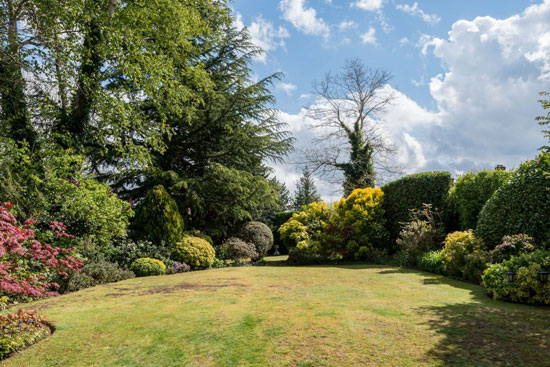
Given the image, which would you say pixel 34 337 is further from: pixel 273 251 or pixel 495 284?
pixel 273 251

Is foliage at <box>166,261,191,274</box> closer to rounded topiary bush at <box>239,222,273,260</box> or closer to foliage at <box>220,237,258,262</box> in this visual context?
foliage at <box>220,237,258,262</box>

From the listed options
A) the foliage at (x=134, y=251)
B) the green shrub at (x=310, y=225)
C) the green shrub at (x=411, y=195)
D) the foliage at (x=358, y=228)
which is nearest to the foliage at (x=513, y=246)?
the green shrub at (x=411, y=195)

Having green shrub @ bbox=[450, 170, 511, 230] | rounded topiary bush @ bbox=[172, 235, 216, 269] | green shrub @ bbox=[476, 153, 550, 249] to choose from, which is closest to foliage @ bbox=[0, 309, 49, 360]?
rounded topiary bush @ bbox=[172, 235, 216, 269]

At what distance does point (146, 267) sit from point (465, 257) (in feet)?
30.1

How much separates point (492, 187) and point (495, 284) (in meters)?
5.72

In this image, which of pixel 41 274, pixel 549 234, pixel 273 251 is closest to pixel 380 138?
pixel 273 251

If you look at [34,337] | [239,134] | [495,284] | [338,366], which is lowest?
[34,337]

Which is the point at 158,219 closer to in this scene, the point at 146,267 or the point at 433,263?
the point at 146,267

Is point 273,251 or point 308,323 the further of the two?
point 273,251

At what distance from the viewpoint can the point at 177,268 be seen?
12.1 meters

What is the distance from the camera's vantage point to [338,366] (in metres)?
3.53

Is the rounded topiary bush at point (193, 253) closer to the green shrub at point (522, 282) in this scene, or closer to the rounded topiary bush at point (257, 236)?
the rounded topiary bush at point (257, 236)

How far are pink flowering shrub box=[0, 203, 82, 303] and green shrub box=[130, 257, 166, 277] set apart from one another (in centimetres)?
194

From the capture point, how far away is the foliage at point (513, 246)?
7535mm
